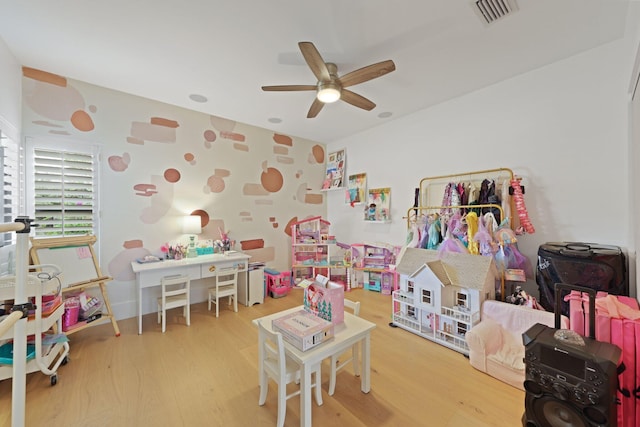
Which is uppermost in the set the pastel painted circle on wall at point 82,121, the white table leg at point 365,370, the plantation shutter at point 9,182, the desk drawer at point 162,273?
the pastel painted circle on wall at point 82,121

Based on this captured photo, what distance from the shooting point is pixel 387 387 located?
187 centimetres

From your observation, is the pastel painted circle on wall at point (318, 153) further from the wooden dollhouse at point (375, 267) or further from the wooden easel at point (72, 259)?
the wooden easel at point (72, 259)

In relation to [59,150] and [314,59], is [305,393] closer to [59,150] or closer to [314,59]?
[314,59]

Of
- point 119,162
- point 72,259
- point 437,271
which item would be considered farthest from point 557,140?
point 72,259

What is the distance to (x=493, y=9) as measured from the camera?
1.84 meters

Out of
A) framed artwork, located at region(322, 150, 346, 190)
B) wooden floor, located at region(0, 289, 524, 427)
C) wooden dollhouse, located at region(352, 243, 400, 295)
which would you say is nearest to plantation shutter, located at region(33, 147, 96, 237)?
wooden floor, located at region(0, 289, 524, 427)

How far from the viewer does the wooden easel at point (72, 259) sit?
233 cm

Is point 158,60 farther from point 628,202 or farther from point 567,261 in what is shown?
point 628,202

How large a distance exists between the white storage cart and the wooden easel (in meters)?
0.32

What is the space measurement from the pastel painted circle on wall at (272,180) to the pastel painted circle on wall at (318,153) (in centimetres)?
93

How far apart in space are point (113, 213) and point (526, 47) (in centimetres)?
469

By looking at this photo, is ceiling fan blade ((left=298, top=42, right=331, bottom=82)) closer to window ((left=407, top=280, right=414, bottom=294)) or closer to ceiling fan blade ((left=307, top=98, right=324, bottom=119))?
ceiling fan blade ((left=307, top=98, right=324, bottom=119))

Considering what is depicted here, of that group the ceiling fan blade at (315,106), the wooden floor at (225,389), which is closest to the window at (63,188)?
the wooden floor at (225,389)

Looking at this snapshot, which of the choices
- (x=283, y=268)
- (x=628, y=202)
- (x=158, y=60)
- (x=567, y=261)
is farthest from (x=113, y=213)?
(x=628, y=202)
